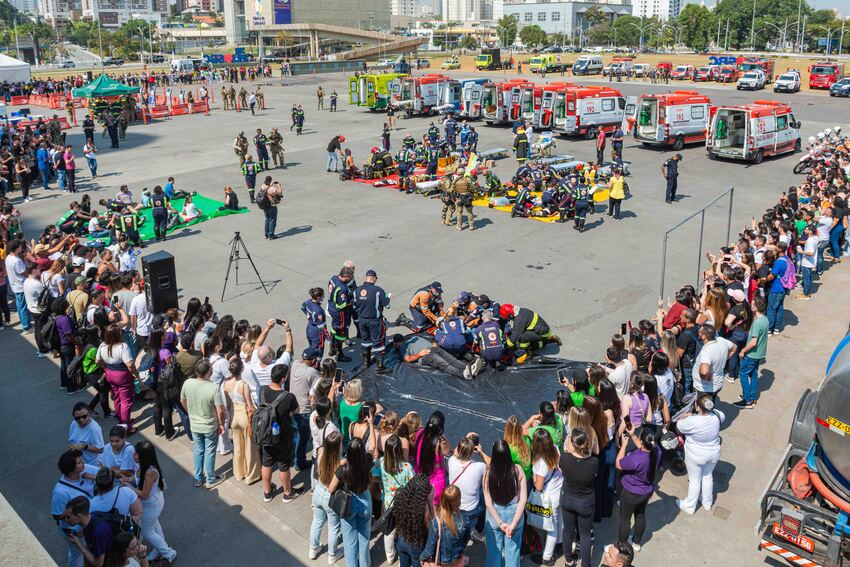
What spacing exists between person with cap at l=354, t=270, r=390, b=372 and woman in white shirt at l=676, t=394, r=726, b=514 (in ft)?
15.6

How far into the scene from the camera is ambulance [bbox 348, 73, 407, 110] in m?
42.0

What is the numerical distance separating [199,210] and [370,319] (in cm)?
1156

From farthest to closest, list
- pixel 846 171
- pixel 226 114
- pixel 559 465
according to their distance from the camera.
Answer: pixel 226 114 → pixel 846 171 → pixel 559 465

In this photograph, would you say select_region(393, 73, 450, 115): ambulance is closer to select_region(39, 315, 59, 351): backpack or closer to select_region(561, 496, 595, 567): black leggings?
select_region(39, 315, 59, 351): backpack

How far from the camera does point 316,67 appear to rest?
80125 mm

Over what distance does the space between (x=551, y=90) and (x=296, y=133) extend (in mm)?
13212

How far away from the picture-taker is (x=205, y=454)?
7973mm

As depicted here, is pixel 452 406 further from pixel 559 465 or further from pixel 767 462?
pixel 767 462

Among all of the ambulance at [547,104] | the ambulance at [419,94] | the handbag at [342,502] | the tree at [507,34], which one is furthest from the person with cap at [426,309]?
the tree at [507,34]

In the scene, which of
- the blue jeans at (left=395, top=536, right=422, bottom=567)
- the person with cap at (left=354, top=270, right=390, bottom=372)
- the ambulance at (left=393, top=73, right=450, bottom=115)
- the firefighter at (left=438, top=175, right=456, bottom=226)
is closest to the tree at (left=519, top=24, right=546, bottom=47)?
the ambulance at (left=393, top=73, right=450, bottom=115)

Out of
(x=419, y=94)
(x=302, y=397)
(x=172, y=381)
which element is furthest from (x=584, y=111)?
(x=172, y=381)

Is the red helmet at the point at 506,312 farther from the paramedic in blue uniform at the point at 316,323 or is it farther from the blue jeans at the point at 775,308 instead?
the blue jeans at the point at 775,308

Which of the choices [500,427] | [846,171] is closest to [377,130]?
[846,171]

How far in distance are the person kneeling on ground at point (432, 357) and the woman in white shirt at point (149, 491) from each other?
4.57m
